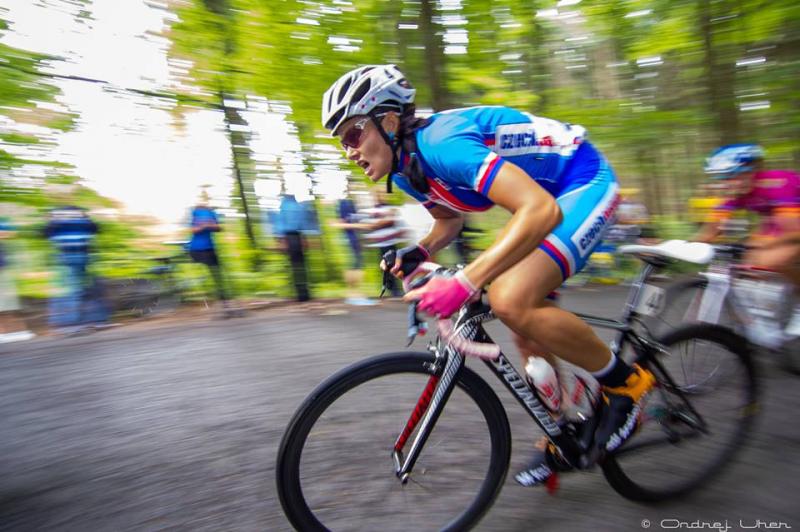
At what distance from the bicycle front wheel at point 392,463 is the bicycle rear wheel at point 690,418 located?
61 cm

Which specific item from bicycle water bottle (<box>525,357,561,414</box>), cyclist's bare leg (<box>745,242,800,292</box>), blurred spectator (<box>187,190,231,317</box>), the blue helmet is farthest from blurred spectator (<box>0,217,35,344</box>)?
cyclist's bare leg (<box>745,242,800,292</box>)

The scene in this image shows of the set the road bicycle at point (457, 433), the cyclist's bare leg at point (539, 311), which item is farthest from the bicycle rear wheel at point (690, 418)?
the cyclist's bare leg at point (539, 311)

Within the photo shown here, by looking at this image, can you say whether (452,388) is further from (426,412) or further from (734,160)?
(734,160)

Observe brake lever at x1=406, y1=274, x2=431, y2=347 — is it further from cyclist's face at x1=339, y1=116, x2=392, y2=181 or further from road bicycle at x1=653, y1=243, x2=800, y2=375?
road bicycle at x1=653, y1=243, x2=800, y2=375

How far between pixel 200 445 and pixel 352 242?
5152 mm

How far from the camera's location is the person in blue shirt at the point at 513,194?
1693 millimetres

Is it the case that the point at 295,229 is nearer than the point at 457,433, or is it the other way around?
the point at 457,433

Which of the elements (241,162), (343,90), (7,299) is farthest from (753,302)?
(7,299)

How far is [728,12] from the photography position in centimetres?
758

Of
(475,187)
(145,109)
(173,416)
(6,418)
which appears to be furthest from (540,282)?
(145,109)

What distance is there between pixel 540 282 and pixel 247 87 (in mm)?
7379

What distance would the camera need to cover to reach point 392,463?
205cm

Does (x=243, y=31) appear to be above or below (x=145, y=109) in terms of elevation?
above

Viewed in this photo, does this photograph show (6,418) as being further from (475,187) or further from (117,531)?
(475,187)
